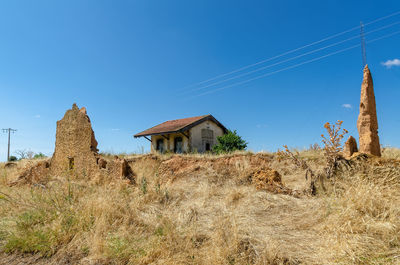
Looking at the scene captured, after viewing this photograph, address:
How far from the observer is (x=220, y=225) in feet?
15.0

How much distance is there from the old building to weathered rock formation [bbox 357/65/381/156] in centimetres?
1370

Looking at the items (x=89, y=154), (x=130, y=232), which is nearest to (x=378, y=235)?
(x=130, y=232)

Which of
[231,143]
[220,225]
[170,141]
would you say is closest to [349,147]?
[220,225]

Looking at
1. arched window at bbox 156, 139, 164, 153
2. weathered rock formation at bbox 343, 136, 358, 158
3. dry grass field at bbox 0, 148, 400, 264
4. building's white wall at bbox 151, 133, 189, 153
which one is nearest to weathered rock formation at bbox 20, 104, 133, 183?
dry grass field at bbox 0, 148, 400, 264

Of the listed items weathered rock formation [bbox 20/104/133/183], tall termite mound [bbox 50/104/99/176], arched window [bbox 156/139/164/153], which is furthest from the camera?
arched window [bbox 156/139/164/153]

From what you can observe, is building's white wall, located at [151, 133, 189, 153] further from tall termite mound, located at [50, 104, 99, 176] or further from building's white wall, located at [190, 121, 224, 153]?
tall termite mound, located at [50, 104, 99, 176]

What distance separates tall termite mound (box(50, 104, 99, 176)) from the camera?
35.6 feet

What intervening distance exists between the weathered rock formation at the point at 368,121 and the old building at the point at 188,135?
539 inches

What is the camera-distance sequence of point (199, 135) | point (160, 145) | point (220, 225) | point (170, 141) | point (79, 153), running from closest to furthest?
point (220, 225) → point (79, 153) → point (199, 135) → point (170, 141) → point (160, 145)

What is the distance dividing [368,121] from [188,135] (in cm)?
1447

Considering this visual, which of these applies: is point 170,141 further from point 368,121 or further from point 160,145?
point 368,121

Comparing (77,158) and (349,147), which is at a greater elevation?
(77,158)

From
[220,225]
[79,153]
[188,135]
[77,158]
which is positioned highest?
[188,135]

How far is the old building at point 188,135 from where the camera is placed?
20.5 metres
